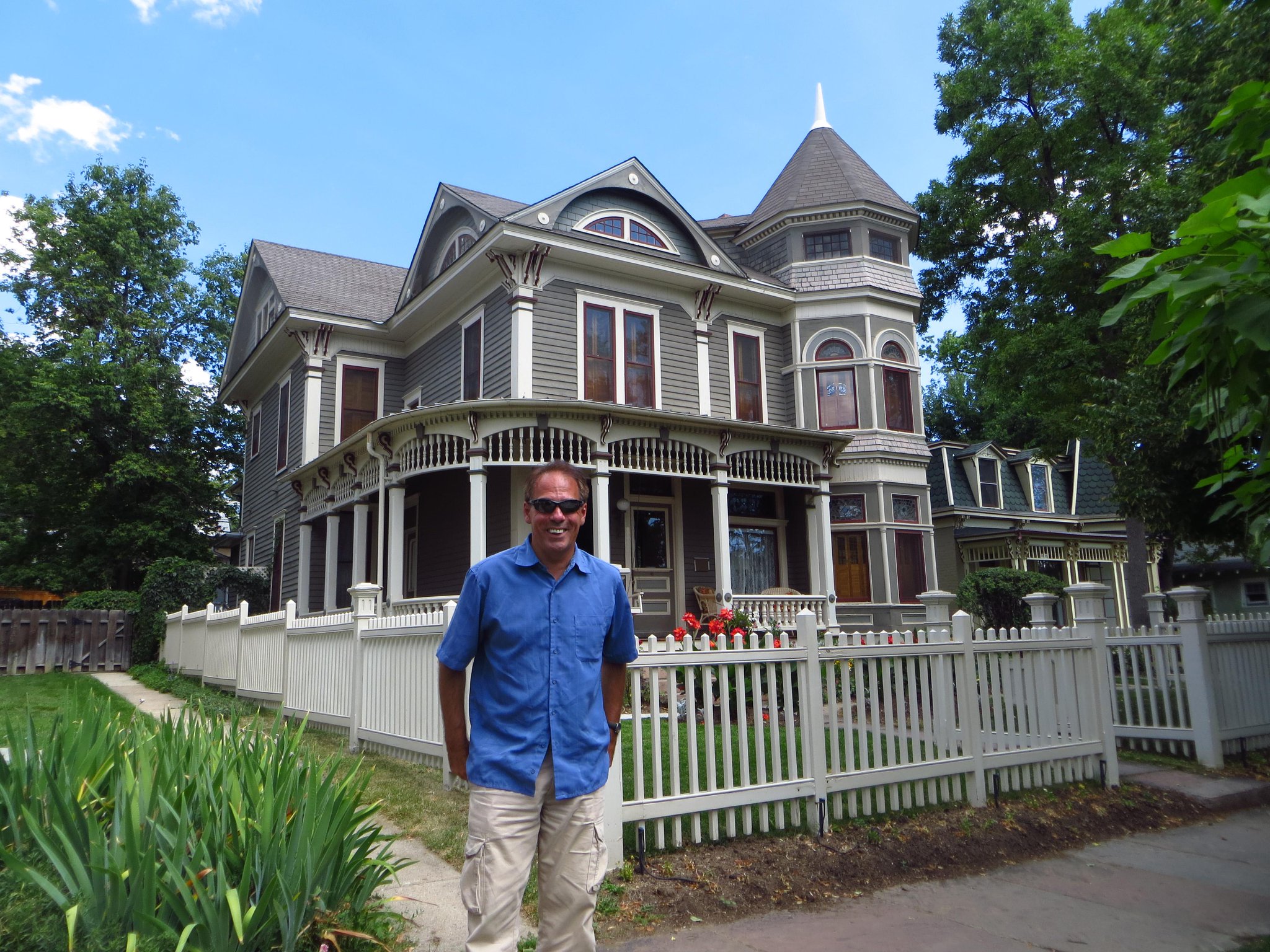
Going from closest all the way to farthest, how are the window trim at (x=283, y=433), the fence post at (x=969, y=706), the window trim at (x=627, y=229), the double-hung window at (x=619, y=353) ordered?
1. the fence post at (x=969, y=706)
2. the double-hung window at (x=619, y=353)
3. the window trim at (x=627, y=229)
4. the window trim at (x=283, y=433)

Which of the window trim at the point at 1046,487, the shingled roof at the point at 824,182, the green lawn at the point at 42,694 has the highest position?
the shingled roof at the point at 824,182

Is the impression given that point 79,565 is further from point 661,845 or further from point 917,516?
point 661,845

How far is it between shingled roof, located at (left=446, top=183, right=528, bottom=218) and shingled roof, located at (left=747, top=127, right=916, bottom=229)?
576 cm

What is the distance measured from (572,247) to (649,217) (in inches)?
103

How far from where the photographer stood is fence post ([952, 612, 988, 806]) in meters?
6.65

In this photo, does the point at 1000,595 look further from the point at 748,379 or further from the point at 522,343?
the point at 522,343

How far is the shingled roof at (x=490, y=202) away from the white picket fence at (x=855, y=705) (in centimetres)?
958

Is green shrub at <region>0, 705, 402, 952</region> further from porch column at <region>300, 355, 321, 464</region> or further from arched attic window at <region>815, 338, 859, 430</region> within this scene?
arched attic window at <region>815, 338, 859, 430</region>

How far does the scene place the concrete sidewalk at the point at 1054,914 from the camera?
4297 mm

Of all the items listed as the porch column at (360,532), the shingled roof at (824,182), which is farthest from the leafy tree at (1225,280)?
the shingled roof at (824,182)

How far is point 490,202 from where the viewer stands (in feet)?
59.1

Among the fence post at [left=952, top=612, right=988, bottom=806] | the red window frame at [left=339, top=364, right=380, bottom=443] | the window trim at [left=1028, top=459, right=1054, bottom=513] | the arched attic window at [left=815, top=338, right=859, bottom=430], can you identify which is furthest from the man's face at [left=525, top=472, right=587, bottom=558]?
the window trim at [left=1028, top=459, right=1054, bottom=513]

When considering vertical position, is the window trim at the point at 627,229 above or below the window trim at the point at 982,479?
above

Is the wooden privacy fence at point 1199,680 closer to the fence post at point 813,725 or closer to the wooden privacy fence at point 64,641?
the fence post at point 813,725
